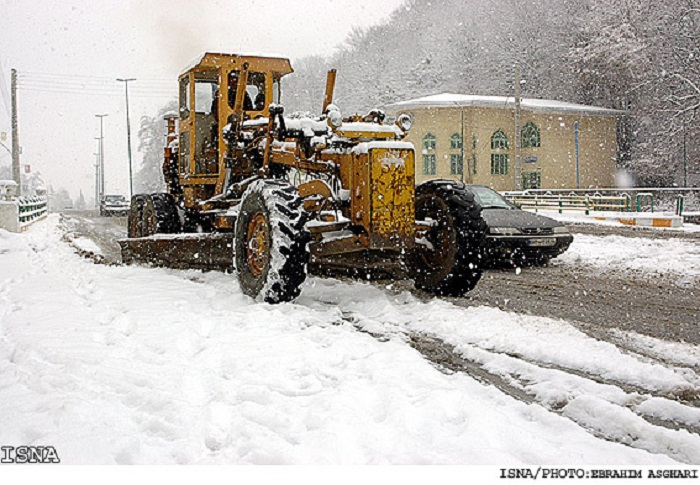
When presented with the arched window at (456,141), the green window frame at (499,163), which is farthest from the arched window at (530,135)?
the arched window at (456,141)

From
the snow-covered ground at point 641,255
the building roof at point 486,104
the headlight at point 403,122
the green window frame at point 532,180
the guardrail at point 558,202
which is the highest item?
the building roof at point 486,104

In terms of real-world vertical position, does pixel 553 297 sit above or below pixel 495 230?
below

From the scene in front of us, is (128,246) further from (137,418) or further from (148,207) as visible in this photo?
(137,418)

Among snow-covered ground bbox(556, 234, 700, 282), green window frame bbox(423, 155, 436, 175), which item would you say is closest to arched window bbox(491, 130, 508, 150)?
green window frame bbox(423, 155, 436, 175)

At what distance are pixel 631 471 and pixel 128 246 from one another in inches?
351

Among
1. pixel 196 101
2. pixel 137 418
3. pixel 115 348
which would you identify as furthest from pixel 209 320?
pixel 196 101

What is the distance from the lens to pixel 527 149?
43812 mm

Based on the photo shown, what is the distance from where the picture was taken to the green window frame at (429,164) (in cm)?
4206

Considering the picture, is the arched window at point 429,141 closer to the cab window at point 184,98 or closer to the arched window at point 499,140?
the arched window at point 499,140

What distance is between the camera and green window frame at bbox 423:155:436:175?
42062mm

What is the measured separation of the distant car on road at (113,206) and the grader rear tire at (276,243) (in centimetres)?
3047

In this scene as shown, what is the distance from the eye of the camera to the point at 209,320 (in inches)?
227

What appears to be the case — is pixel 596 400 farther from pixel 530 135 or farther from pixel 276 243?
pixel 530 135

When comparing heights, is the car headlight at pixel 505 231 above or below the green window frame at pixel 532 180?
below
